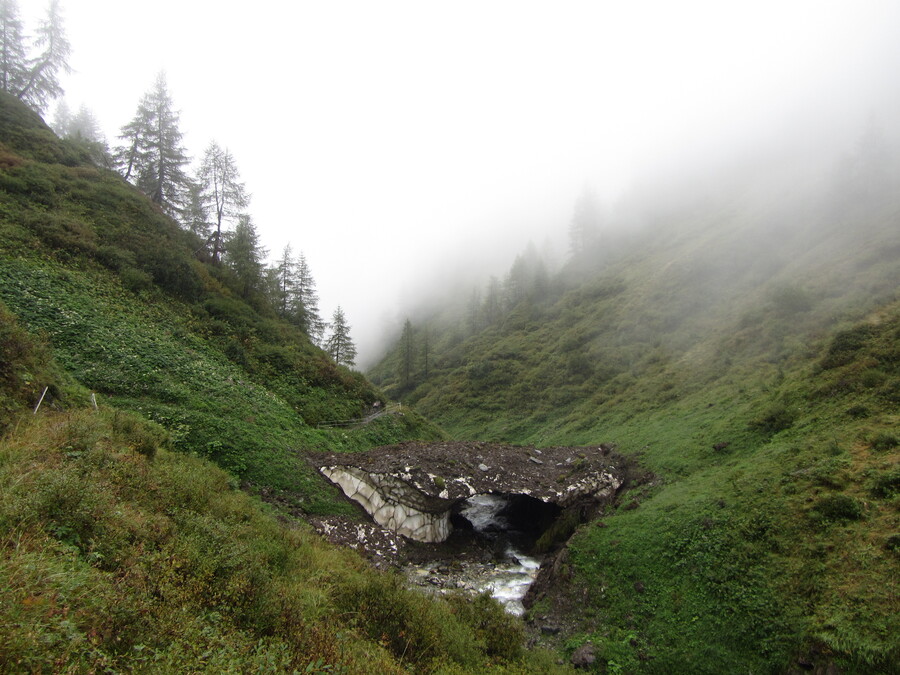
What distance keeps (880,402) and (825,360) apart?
5.18m

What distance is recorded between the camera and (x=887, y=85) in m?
93.9

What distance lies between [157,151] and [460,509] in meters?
45.3

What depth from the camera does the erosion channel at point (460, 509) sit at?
17703 millimetres

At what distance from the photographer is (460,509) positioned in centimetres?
2383

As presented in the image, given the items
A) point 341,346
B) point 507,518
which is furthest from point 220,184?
point 507,518

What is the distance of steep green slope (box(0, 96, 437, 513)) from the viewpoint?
1811 cm

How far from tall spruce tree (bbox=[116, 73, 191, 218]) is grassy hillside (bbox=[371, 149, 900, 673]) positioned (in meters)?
40.5

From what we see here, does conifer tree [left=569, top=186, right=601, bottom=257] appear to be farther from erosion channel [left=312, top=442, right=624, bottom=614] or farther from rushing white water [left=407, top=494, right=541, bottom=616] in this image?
rushing white water [left=407, top=494, right=541, bottom=616]

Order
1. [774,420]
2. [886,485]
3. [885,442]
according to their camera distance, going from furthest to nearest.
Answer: [774,420]
[885,442]
[886,485]

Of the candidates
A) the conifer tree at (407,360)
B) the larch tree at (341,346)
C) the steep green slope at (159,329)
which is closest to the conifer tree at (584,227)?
the conifer tree at (407,360)

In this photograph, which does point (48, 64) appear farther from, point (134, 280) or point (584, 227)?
point (584, 227)

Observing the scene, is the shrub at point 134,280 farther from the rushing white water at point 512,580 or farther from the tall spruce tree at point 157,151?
the rushing white water at point 512,580

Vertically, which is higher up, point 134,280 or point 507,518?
point 134,280

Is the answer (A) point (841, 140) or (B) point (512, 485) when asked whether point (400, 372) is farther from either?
(A) point (841, 140)
